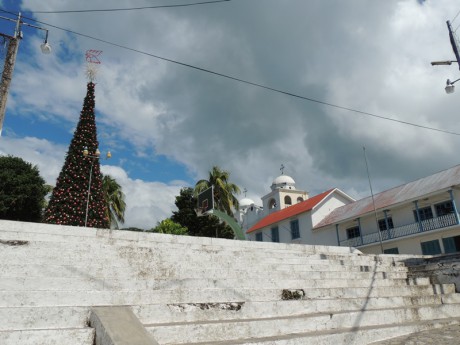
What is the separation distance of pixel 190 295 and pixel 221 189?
28.4 meters

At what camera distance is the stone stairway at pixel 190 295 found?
11.1 feet

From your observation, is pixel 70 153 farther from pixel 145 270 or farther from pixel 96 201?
pixel 145 270

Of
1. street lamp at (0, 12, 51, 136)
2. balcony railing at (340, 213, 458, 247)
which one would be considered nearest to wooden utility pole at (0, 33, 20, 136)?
street lamp at (0, 12, 51, 136)

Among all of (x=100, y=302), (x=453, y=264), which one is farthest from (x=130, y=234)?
(x=453, y=264)

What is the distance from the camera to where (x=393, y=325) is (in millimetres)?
4559

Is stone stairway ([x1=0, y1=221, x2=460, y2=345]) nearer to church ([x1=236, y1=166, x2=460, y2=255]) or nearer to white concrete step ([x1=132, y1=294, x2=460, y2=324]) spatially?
white concrete step ([x1=132, y1=294, x2=460, y2=324])

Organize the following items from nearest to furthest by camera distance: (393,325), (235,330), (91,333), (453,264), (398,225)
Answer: (91,333) → (235,330) → (393,325) → (453,264) → (398,225)

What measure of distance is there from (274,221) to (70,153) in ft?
72.0

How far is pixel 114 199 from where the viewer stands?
3084 cm

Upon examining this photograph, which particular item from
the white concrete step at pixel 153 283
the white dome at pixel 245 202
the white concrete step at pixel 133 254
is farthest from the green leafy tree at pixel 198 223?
the white concrete step at pixel 153 283

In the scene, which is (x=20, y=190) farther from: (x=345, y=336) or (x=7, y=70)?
(x=345, y=336)

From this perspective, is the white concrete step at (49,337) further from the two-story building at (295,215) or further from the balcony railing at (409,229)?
the two-story building at (295,215)

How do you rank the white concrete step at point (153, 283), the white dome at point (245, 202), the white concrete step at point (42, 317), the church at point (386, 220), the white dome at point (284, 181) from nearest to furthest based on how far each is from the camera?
the white concrete step at point (42, 317) < the white concrete step at point (153, 283) < the church at point (386, 220) < the white dome at point (284, 181) < the white dome at point (245, 202)

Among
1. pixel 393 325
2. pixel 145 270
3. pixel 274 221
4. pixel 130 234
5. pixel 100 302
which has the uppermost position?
pixel 274 221
